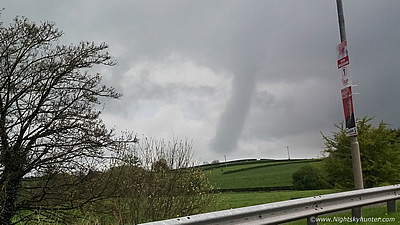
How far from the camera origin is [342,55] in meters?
10.4

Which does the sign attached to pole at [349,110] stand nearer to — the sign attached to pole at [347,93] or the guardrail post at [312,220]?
the sign attached to pole at [347,93]

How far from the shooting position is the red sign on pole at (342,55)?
10305mm

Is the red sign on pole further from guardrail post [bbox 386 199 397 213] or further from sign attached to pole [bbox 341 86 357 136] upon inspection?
guardrail post [bbox 386 199 397 213]

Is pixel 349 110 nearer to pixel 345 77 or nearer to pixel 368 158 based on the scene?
pixel 345 77

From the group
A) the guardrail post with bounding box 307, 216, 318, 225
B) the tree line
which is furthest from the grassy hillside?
the guardrail post with bounding box 307, 216, 318, 225

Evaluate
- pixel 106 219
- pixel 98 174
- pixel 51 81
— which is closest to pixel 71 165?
pixel 98 174

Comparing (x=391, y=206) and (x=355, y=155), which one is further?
(x=391, y=206)

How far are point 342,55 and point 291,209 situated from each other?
479 centimetres

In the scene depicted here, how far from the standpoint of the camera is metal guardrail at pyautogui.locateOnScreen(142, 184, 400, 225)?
5.35 m

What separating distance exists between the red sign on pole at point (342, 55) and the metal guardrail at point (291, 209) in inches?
113

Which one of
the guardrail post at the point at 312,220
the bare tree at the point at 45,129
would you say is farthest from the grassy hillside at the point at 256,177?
the guardrail post at the point at 312,220

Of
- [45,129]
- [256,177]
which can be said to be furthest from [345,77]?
[256,177]

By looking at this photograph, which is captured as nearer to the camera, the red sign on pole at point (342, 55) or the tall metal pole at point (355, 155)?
the tall metal pole at point (355, 155)

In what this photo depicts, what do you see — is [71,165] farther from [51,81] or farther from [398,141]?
[398,141]
